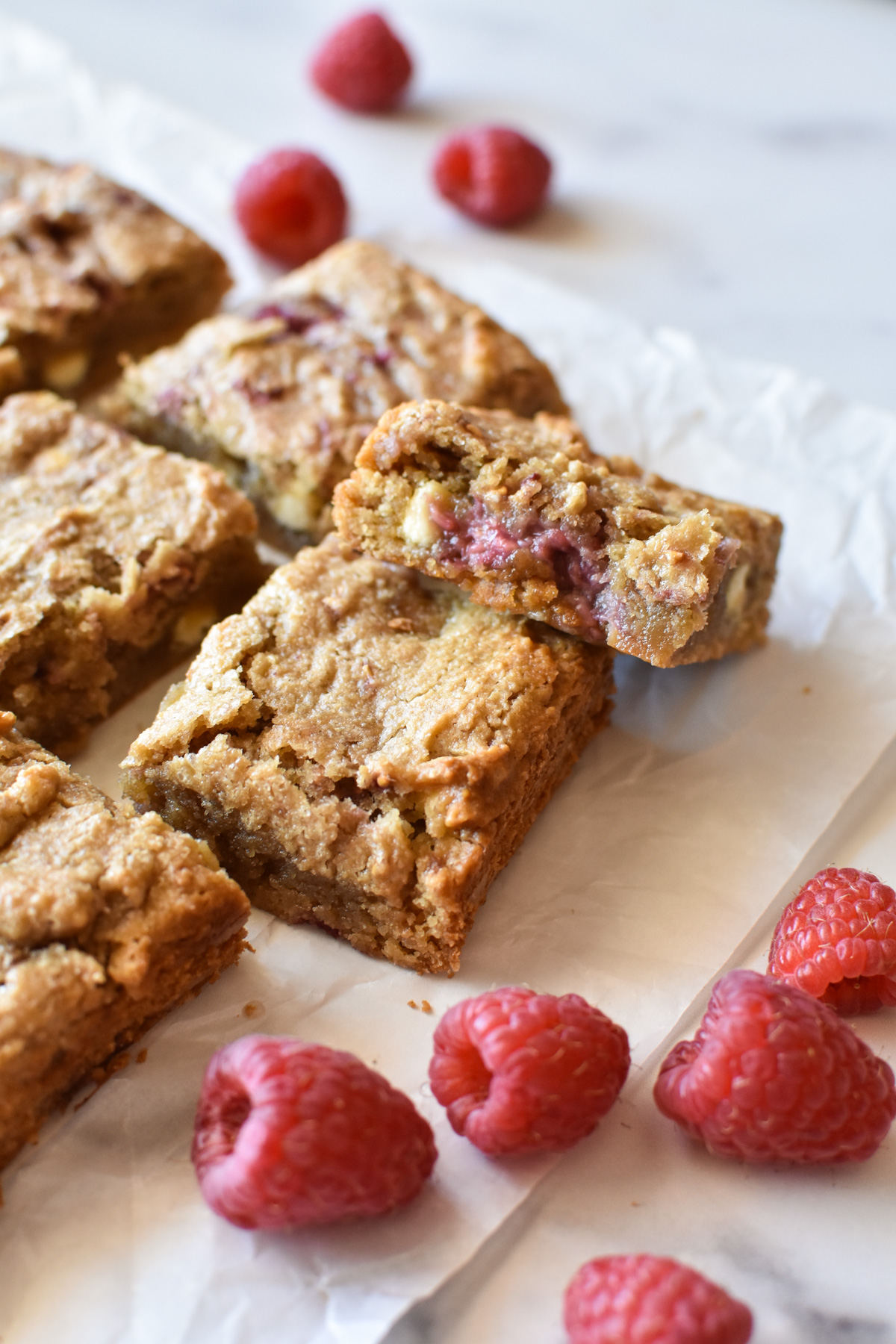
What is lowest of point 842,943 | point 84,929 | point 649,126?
point 84,929

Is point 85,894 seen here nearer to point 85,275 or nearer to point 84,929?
point 84,929

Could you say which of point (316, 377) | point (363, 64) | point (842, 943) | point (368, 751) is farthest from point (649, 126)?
point (842, 943)

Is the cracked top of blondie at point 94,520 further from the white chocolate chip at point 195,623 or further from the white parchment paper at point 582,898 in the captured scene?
the white parchment paper at point 582,898

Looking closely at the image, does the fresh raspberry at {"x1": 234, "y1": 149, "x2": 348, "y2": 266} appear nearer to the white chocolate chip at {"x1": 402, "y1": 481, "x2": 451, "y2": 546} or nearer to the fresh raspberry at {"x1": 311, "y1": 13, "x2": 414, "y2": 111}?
the fresh raspberry at {"x1": 311, "y1": 13, "x2": 414, "y2": 111}

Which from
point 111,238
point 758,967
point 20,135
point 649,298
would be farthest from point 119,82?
point 758,967

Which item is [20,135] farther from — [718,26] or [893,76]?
[893,76]

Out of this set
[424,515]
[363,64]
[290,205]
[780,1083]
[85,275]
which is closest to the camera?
[780,1083]

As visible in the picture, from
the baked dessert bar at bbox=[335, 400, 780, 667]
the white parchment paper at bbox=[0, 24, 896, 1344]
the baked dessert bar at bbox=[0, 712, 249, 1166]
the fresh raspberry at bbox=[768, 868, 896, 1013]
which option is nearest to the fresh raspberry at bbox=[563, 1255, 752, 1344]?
the white parchment paper at bbox=[0, 24, 896, 1344]
